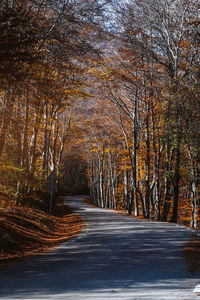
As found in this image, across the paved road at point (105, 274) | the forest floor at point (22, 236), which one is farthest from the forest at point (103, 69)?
the paved road at point (105, 274)

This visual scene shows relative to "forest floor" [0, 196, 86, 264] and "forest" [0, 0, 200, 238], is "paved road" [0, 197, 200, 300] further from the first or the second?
"forest" [0, 0, 200, 238]

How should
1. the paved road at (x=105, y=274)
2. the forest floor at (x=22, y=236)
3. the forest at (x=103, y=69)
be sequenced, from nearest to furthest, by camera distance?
the paved road at (x=105, y=274), the forest floor at (x=22, y=236), the forest at (x=103, y=69)

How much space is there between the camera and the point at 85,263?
7.94 meters

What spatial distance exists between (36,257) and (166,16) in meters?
16.1

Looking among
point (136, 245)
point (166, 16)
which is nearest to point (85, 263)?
point (136, 245)

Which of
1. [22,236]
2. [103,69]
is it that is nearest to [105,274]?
[22,236]

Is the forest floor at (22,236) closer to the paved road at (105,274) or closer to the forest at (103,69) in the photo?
the paved road at (105,274)

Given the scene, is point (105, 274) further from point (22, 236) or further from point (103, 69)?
point (103, 69)

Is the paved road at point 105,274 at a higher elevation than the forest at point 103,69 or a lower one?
lower

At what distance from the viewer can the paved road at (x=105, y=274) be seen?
213 inches

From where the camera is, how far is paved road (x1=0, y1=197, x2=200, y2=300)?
5398 mm

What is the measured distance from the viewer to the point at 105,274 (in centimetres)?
679

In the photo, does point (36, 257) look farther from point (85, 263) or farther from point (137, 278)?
point (137, 278)

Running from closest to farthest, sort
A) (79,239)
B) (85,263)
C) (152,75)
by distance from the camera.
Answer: (85,263) → (79,239) → (152,75)
